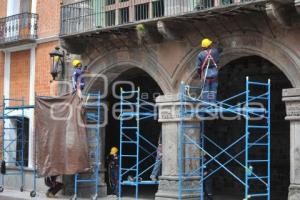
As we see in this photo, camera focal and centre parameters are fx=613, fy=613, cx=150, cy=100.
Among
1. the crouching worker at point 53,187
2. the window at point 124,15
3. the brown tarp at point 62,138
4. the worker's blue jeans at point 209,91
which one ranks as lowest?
the crouching worker at point 53,187

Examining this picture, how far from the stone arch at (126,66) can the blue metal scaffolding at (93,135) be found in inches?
17.8

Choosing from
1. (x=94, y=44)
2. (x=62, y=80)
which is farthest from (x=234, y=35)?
(x=62, y=80)

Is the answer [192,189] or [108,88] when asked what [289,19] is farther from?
[108,88]

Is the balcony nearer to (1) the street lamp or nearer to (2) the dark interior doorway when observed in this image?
(1) the street lamp

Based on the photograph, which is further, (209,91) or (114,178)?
(114,178)

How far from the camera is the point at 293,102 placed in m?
13.4

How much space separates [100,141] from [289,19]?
7577 mm

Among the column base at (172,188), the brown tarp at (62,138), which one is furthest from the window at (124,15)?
the column base at (172,188)

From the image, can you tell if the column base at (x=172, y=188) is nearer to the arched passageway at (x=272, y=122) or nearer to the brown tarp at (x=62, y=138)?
the brown tarp at (x=62, y=138)

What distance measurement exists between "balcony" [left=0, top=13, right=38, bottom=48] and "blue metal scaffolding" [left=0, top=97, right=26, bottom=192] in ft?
6.62

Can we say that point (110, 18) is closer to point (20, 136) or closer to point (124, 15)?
point (124, 15)

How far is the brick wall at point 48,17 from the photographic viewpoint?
781 inches

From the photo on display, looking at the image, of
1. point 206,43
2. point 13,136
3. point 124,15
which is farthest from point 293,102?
point 13,136

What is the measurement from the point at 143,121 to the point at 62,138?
4.91m
